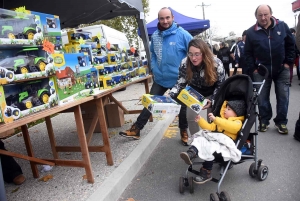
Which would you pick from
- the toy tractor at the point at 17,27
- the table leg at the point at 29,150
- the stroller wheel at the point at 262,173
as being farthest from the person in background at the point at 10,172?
the stroller wheel at the point at 262,173

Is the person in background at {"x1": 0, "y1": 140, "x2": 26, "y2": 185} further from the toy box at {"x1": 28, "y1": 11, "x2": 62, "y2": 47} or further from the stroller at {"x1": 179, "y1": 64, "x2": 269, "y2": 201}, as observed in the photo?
the stroller at {"x1": 179, "y1": 64, "x2": 269, "y2": 201}

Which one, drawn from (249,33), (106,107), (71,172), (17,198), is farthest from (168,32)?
(17,198)

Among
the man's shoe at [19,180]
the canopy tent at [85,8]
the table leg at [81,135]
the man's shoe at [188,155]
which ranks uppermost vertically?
the canopy tent at [85,8]

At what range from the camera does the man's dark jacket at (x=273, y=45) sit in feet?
13.2

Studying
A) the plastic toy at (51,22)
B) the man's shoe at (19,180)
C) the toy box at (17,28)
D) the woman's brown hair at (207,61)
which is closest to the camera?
the toy box at (17,28)

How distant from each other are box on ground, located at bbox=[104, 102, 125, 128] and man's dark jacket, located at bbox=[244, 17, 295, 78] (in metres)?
2.77

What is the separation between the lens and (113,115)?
5.39 m

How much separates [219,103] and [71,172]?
2.16 m

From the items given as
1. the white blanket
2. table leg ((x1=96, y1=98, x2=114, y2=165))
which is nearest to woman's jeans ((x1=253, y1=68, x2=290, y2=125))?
the white blanket

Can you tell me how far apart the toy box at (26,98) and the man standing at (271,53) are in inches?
117

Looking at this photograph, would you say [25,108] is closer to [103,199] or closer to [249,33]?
[103,199]

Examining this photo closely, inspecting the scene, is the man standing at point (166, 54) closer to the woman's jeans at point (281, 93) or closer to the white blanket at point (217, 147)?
the woman's jeans at point (281, 93)

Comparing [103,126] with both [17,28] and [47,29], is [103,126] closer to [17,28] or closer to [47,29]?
[47,29]

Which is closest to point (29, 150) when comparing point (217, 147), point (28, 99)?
point (28, 99)
